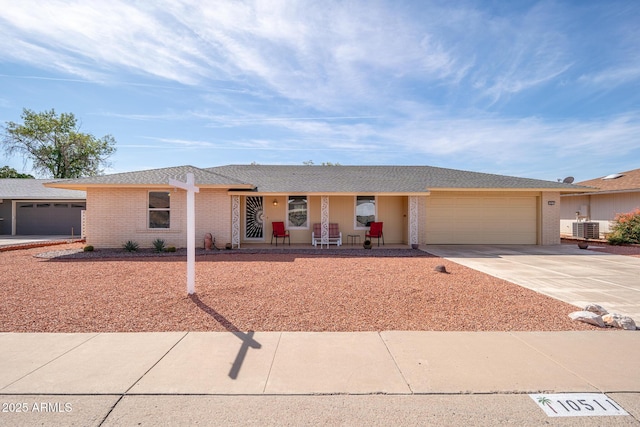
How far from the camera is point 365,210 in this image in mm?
15797

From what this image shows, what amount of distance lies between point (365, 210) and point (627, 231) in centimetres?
1268

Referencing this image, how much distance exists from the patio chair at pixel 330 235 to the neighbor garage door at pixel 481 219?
4.01 metres


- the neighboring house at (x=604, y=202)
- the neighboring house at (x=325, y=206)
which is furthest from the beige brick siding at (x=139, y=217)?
the neighboring house at (x=604, y=202)

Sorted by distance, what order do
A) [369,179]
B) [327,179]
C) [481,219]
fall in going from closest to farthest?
1. [481,219]
2. [327,179]
3. [369,179]

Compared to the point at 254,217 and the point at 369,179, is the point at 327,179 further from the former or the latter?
the point at 254,217

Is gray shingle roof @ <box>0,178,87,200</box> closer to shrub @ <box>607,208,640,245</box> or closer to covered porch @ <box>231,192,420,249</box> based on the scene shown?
covered porch @ <box>231,192,420,249</box>

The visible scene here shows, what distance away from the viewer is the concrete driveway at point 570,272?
6386 millimetres

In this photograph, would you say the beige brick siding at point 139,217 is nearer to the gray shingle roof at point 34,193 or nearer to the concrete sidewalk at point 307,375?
the gray shingle roof at point 34,193

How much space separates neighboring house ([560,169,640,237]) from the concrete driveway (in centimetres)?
867

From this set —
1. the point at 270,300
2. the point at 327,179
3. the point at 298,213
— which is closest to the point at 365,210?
the point at 327,179

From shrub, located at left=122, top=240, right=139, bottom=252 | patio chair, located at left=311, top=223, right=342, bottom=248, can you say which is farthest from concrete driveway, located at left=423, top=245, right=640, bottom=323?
shrub, located at left=122, top=240, right=139, bottom=252

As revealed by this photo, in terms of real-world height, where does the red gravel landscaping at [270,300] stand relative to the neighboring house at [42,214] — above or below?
below

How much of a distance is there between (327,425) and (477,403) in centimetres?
131

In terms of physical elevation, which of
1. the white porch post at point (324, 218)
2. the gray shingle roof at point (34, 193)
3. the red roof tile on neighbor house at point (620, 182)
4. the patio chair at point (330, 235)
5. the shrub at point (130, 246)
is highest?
the red roof tile on neighbor house at point (620, 182)
